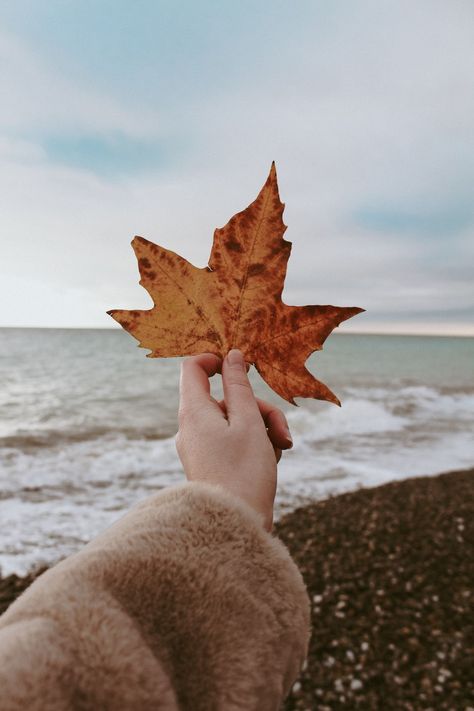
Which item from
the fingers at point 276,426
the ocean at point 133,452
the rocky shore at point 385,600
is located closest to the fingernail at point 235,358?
the fingers at point 276,426

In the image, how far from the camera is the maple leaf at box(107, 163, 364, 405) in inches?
51.3

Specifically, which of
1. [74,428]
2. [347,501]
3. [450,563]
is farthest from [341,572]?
[74,428]

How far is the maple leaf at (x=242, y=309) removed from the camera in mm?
Answer: 1302

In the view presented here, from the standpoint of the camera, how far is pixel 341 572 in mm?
5664

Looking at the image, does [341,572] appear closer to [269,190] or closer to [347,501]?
[347,501]

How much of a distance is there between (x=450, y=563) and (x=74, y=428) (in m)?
11.4

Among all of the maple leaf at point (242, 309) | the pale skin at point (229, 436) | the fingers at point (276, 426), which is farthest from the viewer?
the fingers at point (276, 426)

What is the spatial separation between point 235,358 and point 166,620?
2.46 ft

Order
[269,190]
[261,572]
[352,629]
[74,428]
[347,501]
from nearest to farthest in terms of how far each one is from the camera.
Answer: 1. [261,572]
2. [269,190]
3. [352,629]
4. [347,501]
5. [74,428]

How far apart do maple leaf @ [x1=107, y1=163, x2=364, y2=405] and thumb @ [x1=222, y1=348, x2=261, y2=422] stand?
71mm

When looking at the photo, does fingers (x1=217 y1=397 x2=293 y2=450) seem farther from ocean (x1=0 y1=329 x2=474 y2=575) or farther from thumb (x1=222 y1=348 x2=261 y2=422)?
ocean (x1=0 y1=329 x2=474 y2=575)

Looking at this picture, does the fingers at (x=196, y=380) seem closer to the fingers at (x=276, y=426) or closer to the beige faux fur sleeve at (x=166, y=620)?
the fingers at (x=276, y=426)

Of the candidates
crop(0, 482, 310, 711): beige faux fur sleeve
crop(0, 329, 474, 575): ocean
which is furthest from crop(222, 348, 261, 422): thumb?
crop(0, 329, 474, 575): ocean

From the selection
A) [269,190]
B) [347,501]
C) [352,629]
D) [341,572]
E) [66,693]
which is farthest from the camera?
[347,501]
